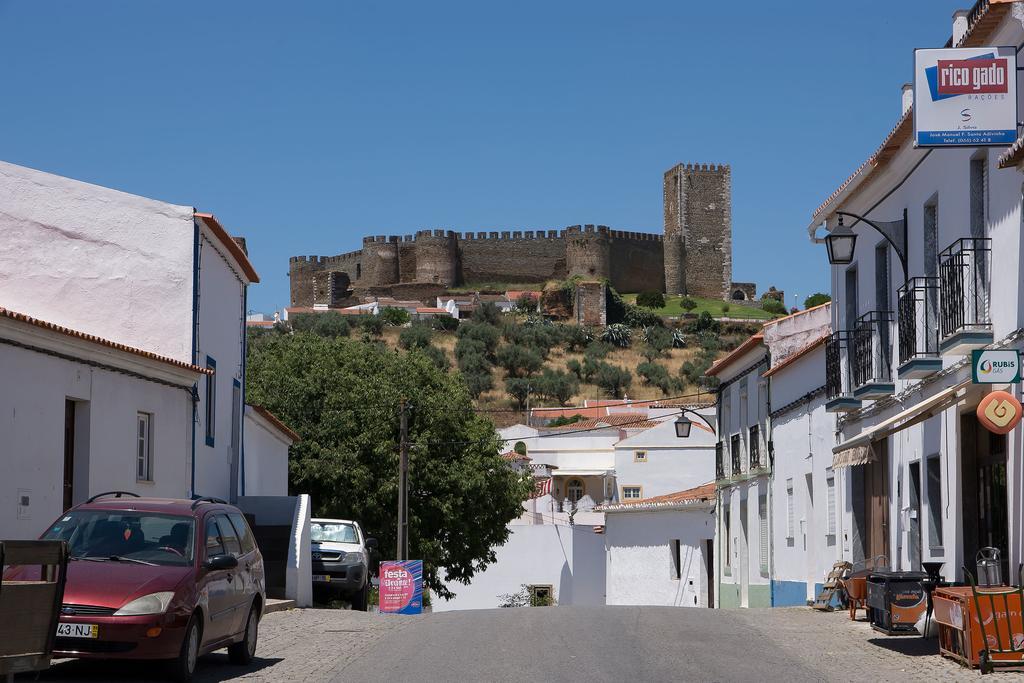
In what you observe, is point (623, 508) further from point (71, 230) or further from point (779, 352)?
point (71, 230)

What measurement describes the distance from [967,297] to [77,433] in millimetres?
10562

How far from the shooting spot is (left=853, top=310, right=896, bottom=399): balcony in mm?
18266

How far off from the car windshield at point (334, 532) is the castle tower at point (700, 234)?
11007 cm

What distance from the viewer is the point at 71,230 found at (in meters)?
20.6

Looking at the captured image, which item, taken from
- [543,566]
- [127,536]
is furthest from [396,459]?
[127,536]

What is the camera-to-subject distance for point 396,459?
3700cm

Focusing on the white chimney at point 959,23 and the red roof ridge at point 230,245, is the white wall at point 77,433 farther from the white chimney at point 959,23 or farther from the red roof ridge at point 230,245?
the white chimney at point 959,23

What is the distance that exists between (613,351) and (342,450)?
71.9 metres

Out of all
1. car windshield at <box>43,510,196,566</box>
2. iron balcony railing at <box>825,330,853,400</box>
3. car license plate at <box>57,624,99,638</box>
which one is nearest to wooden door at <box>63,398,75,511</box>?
car windshield at <box>43,510,196,566</box>

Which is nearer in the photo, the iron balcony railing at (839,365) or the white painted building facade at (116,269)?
the iron balcony railing at (839,365)

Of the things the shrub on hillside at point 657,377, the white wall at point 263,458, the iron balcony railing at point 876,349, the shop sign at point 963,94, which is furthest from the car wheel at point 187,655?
the shrub on hillside at point 657,377

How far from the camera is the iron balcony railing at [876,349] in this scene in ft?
61.0

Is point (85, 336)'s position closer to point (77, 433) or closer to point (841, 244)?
point (77, 433)

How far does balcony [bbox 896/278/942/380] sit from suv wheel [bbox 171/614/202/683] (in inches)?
345
